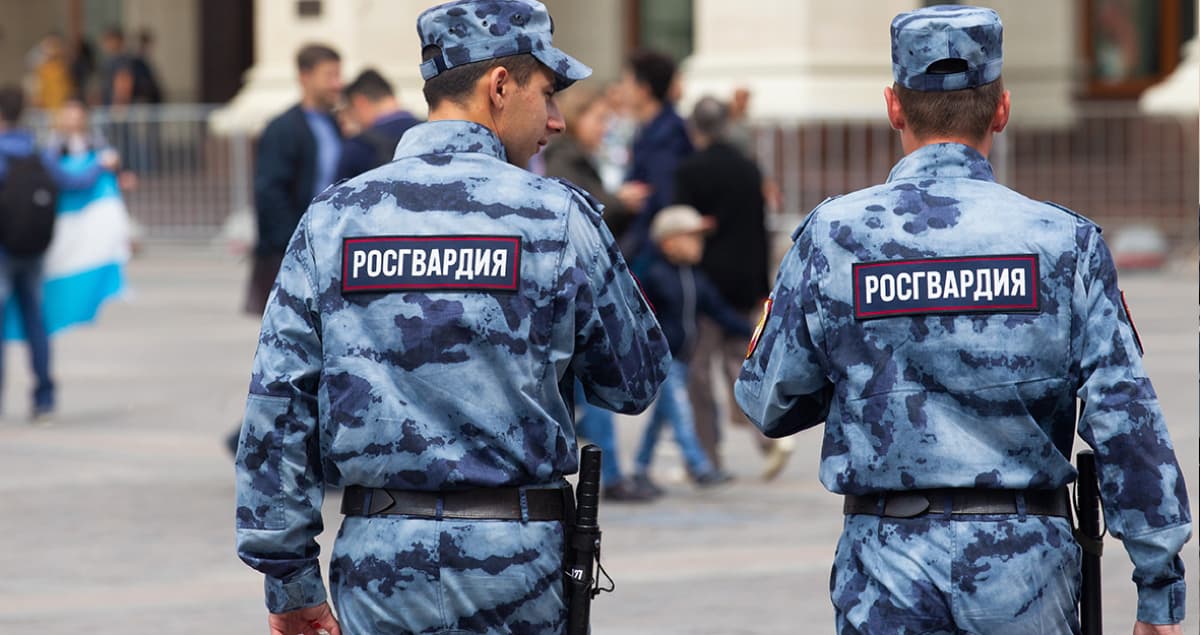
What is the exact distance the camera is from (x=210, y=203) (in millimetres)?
23969

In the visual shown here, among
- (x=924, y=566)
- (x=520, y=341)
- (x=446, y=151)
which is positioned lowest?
(x=924, y=566)

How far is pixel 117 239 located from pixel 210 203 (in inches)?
453

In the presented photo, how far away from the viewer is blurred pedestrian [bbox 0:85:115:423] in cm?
1149

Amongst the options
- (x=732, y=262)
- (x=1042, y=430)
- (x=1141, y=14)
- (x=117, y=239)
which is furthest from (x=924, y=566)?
(x=1141, y=14)

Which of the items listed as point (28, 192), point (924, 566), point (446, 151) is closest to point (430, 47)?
point (446, 151)

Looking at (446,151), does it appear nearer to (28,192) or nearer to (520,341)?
(520,341)

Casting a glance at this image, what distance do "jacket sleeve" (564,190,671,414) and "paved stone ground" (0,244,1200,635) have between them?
2.94m

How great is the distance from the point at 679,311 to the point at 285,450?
5659 millimetres

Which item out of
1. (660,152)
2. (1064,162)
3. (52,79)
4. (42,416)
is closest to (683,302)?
(660,152)

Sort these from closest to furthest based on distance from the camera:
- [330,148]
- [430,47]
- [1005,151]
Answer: [430,47] → [330,148] → [1005,151]

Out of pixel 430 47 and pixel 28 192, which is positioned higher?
pixel 430 47

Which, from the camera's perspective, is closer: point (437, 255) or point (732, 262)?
point (437, 255)

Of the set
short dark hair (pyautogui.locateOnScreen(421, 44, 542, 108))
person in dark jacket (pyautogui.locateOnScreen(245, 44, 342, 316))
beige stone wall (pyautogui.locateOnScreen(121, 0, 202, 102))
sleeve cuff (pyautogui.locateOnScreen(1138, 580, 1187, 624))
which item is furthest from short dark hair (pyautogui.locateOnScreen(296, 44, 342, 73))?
beige stone wall (pyautogui.locateOnScreen(121, 0, 202, 102))

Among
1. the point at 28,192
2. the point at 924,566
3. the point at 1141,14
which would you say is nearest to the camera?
the point at 924,566
